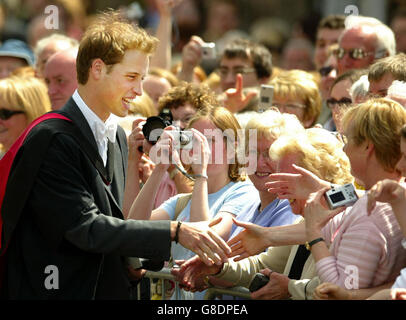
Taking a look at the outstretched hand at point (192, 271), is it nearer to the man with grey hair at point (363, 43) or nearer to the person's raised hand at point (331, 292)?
the person's raised hand at point (331, 292)

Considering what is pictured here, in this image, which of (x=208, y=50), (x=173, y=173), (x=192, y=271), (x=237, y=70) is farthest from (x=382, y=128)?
(x=208, y=50)

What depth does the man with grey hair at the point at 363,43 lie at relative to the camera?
6.39 meters

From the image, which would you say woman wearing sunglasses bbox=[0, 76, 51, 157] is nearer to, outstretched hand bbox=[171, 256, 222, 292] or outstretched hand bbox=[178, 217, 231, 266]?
outstretched hand bbox=[171, 256, 222, 292]

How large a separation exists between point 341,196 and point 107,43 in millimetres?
1269

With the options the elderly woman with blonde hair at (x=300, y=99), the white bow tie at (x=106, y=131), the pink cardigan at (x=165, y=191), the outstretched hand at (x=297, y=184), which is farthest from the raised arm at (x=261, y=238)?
the elderly woman with blonde hair at (x=300, y=99)

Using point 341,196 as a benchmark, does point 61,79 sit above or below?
above

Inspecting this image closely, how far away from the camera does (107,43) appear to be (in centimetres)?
415

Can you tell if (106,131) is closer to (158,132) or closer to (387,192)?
(158,132)

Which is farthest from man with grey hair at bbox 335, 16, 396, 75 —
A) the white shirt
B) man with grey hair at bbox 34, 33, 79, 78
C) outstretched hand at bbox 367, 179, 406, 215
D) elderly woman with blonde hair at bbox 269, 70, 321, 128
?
outstretched hand at bbox 367, 179, 406, 215

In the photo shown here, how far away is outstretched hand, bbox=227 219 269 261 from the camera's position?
430 centimetres

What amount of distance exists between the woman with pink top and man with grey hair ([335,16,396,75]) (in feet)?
8.00

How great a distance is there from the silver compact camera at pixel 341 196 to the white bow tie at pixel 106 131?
1075mm

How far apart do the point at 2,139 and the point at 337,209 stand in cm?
330

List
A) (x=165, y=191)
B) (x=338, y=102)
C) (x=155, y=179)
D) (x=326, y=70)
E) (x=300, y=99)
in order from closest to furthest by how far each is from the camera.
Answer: (x=155, y=179), (x=165, y=191), (x=338, y=102), (x=300, y=99), (x=326, y=70)
